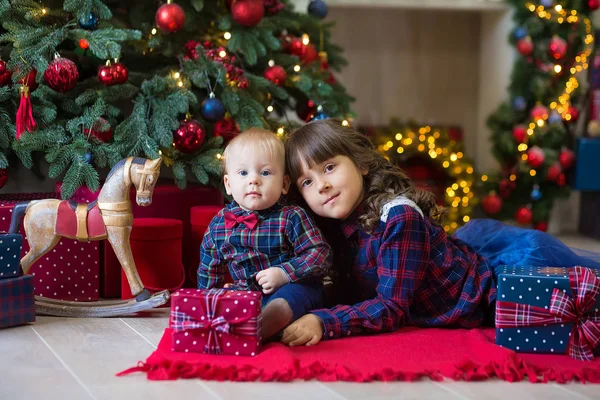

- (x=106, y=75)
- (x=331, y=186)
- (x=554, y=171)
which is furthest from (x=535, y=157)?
(x=106, y=75)

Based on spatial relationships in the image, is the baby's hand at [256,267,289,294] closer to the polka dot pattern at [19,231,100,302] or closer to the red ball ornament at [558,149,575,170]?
the polka dot pattern at [19,231,100,302]

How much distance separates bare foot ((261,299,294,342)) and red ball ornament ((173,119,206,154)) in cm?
97

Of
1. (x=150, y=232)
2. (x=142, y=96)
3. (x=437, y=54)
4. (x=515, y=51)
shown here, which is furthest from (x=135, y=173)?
(x=437, y=54)

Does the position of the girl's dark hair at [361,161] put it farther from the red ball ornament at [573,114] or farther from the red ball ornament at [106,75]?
the red ball ornament at [573,114]

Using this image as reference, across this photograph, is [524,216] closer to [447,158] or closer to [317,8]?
[447,158]

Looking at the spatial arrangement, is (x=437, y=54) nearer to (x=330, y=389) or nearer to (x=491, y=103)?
(x=491, y=103)

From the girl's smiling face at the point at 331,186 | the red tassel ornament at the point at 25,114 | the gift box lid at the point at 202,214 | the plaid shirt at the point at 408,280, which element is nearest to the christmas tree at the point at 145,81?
the red tassel ornament at the point at 25,114

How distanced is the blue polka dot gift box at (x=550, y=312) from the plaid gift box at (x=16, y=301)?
1.39 m

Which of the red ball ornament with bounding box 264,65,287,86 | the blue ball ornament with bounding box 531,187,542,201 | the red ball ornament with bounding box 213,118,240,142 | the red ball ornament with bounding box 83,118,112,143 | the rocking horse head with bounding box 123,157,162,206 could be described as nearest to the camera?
the rocking horse head with bounding box 123,157,162,206

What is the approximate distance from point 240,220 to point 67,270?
0.80 metres

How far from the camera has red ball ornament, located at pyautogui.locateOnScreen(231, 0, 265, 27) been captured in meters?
3.20

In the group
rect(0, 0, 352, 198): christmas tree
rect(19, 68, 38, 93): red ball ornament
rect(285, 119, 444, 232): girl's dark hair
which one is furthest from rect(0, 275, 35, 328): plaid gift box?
rect(285, 119, 444, 232): girl's dark hair

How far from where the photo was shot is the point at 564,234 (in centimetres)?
493

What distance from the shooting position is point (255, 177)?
228 cm
